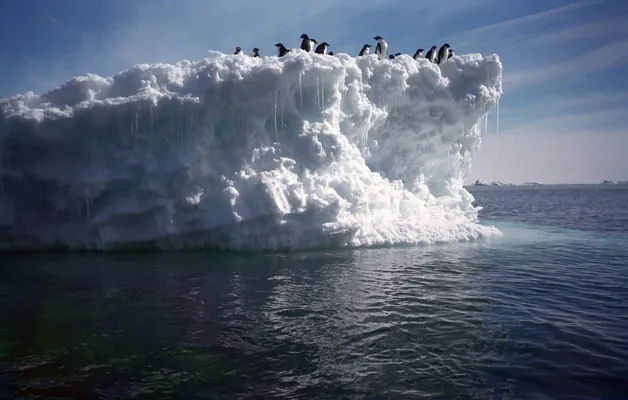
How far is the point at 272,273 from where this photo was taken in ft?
37.8

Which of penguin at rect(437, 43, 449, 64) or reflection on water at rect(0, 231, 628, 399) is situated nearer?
reflection on water at rect(0, 231, 628, 399)

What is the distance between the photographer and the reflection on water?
5496mm

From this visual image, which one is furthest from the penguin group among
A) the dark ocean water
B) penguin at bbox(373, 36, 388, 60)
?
the dark ocean water

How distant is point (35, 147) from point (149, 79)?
14.2 ft

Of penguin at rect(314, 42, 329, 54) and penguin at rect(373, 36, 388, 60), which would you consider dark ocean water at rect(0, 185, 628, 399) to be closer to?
penguin at rect(314, 42, 329, 54)

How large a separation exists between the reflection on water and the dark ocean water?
3 centimetres

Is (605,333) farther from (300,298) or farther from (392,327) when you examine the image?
(300,298)

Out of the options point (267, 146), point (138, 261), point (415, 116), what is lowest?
point (138, 261)

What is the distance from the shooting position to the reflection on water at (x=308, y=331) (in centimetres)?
550

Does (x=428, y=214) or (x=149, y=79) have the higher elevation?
(x=149, y=79)

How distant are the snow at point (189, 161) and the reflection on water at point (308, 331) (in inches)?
84.4

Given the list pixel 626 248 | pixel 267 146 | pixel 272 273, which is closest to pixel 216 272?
pixel 272 273

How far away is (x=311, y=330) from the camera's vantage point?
7332 millimetres

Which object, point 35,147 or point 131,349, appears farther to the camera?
point 35,147
